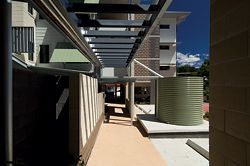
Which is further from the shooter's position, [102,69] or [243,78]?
[102,69]

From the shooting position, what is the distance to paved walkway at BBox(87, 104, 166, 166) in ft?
25.8

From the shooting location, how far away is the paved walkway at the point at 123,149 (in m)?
7.86

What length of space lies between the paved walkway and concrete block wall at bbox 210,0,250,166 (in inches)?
224

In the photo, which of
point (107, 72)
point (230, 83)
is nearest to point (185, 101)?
point (107, 72)

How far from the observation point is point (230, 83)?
199 cm

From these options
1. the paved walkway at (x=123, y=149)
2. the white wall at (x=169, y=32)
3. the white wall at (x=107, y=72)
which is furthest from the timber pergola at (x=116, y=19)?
the white wall at (x=169, y=32)

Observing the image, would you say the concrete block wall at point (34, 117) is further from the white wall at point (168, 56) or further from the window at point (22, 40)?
the white wall at point (168, 56)

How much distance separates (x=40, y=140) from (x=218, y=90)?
13.1 feet

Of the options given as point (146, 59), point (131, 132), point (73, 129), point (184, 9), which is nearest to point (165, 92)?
point (131, 132)

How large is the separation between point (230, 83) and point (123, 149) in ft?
25.4

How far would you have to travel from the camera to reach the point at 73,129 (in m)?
6.74

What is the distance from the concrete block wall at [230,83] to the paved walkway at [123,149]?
570 cm

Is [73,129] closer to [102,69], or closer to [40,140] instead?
[40,140]

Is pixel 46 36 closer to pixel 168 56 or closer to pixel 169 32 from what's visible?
pixel 168 56
